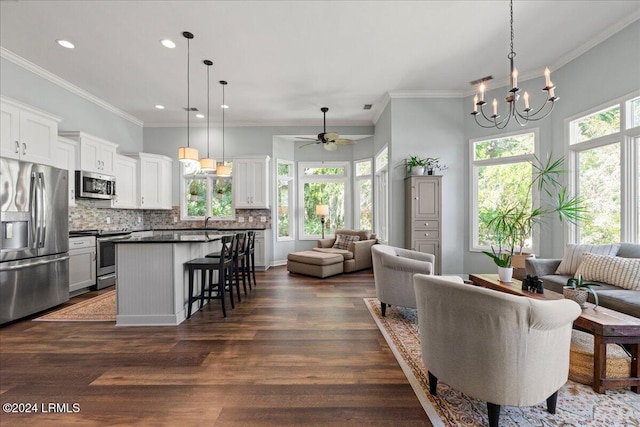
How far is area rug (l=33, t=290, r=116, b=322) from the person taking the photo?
10.8 feet

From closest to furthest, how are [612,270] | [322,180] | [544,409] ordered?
[544,409], [612,270], [322,180]

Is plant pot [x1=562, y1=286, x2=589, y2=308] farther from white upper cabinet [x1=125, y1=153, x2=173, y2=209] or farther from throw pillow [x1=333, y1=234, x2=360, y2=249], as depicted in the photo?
white upper cabinet [x1=125, y1=153, x2=173, y2=209]

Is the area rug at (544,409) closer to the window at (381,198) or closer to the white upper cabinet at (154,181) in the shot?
the window at (381,198)

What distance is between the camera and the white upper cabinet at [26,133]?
3213 mm

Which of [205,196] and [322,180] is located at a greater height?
[322,180]

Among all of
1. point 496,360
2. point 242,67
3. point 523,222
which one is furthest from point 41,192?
point 523,222

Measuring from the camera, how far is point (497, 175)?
16.1ft

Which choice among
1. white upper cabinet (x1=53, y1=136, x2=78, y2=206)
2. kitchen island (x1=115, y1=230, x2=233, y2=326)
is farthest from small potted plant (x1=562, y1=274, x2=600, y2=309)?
white upper cabinet (x1=53, y1=136, x2=78, y2=206)

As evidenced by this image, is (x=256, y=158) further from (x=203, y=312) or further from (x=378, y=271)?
(x=378, y=271)

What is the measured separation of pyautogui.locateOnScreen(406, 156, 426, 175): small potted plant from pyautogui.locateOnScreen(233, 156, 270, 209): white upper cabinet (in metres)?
3.11

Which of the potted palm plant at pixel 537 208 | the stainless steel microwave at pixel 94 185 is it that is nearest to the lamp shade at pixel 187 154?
the stainless steel microwave at pixel 94 185

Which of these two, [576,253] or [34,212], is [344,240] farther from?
[34,212]

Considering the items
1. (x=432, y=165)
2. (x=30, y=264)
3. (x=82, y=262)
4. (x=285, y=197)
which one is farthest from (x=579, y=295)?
(x=82, y=262)

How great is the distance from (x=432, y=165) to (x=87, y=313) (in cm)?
558
